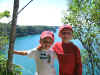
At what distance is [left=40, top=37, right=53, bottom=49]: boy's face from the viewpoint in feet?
2.39

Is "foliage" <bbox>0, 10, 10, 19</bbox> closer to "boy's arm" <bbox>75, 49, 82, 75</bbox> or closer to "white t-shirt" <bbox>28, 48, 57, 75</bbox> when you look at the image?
"white t-shirt" <bbox>28, 48, 57, 75</bbox>

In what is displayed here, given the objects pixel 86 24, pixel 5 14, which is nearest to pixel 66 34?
pixel 5 14

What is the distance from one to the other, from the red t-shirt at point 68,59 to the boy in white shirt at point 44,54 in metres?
0.05

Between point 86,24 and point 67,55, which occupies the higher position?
point 86,24

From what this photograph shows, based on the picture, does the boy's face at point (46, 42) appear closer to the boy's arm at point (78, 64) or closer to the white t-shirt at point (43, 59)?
the white t-shirt at point (43, 59)

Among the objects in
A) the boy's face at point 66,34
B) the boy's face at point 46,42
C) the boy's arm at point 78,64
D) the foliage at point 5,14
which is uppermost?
the foliage at point 5,14

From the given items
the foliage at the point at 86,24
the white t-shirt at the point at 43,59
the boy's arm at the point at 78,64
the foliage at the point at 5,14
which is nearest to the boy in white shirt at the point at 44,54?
the white t-shirt at the point at 43,59

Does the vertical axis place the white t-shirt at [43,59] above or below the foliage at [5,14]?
below

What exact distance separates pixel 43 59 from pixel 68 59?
0.14 metres

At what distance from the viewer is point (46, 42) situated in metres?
0.73

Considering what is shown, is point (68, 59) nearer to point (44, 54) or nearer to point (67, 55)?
point (67, 55)

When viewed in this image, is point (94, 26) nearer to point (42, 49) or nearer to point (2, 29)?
point (2, 29)

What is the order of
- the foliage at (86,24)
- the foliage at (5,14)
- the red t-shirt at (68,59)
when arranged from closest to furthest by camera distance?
the red t-shirt at (68,59)
the foliage at (5,14)
the foliage at (86,24)

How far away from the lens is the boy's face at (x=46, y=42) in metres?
0.73
